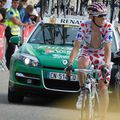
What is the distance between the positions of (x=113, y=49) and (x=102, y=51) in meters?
3.30

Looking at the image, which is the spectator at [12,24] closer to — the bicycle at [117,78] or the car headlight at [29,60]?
the car headlight at [29,60]

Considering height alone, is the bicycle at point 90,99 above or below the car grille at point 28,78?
above

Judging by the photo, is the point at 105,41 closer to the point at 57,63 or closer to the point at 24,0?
the point at 57,63

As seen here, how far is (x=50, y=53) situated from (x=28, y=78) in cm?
63

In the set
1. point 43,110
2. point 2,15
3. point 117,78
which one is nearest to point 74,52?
point 43,110

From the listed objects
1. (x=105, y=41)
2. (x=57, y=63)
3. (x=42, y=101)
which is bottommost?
(x=42, y=101)

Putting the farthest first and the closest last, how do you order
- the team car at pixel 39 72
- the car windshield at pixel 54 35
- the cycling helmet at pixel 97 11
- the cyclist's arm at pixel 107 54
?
the car windshield at pixel 54 35 < the team car at pixel 39 72 < the cycling helmet at pixel 97 11 < the cyclist's arm at pixel 107 54

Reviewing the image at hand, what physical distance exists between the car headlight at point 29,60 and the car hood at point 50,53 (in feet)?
0.25

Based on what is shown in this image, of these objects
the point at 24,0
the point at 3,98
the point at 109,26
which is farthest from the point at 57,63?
the point at 24,0

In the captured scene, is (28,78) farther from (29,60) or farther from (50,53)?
(50,53)

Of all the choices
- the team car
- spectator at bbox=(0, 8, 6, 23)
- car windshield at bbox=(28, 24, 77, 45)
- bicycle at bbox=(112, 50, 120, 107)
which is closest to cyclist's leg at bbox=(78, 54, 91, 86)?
the team car

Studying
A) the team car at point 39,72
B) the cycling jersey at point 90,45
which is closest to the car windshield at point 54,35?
the team car at point 39,72

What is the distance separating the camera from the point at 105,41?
8.59 metres

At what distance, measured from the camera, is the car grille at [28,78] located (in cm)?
1086
